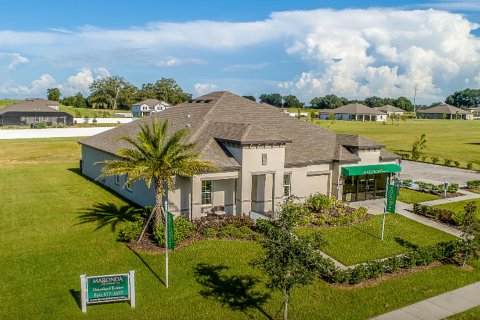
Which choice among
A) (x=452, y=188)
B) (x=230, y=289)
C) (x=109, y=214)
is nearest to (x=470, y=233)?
(x=230, y=289)

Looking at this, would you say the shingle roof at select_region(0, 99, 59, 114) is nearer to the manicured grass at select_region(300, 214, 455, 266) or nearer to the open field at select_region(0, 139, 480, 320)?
the open field at select_region(0, 139, 480, 320)

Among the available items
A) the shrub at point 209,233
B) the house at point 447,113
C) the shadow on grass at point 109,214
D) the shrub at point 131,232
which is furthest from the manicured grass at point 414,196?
the house at point 447,113

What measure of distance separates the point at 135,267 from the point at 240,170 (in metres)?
9.34

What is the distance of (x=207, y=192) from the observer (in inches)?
1033

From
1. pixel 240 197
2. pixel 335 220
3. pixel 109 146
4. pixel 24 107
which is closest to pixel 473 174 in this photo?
pixel 335 220

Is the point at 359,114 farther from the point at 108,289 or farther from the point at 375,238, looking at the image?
the point at 108,289

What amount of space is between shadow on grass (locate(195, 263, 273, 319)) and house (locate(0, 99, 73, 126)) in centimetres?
9356

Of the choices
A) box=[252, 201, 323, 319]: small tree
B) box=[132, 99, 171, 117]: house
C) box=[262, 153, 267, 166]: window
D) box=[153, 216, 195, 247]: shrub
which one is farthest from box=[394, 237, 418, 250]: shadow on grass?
box=[132, 99, 171, 117]: house

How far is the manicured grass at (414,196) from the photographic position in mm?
33062

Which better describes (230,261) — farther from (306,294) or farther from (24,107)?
(24,107)

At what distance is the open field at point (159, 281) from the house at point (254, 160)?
14.1 ft

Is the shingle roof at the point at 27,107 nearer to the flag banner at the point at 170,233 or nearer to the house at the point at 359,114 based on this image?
the flag banner at the point at 170,233

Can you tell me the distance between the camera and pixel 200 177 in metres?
24.5

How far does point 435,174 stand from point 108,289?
132 ft
